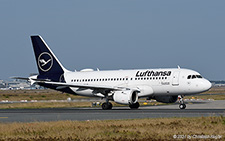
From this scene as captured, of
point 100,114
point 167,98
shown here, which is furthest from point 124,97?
point 100,114

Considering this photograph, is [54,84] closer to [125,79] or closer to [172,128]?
[125,79]

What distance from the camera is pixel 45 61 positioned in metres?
54.2

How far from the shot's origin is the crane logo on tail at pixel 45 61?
54000 mm

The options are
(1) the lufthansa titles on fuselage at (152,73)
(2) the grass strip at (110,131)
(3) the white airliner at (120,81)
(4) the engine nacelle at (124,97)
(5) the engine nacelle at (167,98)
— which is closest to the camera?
(2) the grass strip at (110,131)

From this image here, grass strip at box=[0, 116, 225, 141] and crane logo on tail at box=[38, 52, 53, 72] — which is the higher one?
crane logo on tail at box=[38, 52, 53, 72]

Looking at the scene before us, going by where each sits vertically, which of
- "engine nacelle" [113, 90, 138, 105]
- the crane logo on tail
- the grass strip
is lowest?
the grass strip

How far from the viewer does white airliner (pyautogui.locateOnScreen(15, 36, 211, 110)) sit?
4456 centimetres

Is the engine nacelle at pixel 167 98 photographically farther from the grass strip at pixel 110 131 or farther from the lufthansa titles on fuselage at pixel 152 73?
the grass strip at pixel 110 131

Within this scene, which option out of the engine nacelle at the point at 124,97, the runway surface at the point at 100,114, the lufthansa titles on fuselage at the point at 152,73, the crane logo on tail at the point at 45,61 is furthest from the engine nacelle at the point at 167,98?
the crane logo on tail at the point at 45,61

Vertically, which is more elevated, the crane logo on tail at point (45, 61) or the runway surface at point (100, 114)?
the crane logo on tail at point (45, 61)

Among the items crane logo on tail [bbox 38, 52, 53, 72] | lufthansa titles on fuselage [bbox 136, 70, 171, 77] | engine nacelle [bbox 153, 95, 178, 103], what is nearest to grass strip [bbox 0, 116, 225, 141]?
lufthansa titles on fuselage [bbox 136, 70, 171, 77]

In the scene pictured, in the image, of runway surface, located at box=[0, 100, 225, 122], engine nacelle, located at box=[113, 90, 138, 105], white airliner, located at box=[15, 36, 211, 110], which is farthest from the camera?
white airliner, located at box=[15, 36, 211, 110]

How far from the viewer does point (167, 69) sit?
46531 mm

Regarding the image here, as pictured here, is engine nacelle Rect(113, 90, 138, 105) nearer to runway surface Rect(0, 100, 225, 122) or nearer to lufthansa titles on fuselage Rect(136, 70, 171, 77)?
lufthansa titles on fuselage Rect(136, 70, 171, 77)
